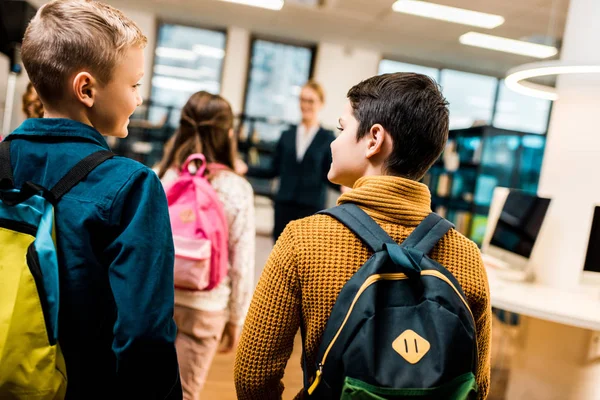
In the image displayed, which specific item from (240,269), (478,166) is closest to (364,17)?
(478,166)

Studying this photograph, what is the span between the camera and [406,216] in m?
0.90

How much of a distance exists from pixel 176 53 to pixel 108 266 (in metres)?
7.60

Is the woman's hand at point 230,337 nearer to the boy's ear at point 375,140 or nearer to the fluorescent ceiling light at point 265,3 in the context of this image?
the boy's ear at point 375,140

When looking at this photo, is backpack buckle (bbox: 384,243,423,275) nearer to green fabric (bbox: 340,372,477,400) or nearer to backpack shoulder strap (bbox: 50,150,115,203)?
green fabric (bbox: 340,372,477,400)

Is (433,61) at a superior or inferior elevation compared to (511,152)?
superior

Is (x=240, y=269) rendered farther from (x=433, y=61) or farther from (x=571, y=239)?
(x=433, y=61)

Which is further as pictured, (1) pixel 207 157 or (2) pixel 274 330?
(1) pixel 207 157

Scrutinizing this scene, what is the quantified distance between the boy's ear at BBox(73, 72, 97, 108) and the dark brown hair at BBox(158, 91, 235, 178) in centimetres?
78

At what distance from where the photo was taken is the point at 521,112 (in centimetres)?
865

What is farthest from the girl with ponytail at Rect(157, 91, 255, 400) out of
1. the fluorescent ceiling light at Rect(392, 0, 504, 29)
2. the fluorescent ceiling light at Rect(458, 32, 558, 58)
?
the fluorescent ceiling light at Rect(458, 32, 558, 58)

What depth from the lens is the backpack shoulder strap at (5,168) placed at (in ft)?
2.50

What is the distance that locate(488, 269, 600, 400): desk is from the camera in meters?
2.02

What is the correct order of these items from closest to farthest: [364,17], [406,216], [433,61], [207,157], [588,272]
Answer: [406,216]
[207,157]
[588,272]
[364,17]
[433,61]

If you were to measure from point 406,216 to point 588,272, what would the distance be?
1.64m
